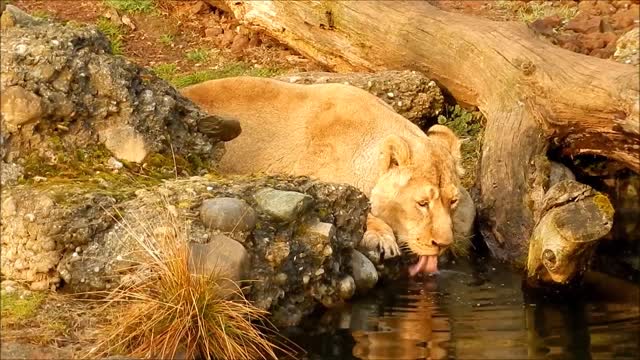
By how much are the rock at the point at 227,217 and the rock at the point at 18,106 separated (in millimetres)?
1441

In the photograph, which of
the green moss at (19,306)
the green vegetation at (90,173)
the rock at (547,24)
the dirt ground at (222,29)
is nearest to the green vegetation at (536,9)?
the dirt ground at (222,29)

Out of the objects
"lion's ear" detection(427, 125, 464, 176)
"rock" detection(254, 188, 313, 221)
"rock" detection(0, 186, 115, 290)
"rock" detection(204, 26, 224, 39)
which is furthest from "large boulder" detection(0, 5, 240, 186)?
"rock" detection(204, 26, 224, 39)

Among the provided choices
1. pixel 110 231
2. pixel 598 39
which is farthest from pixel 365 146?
pixel 598 39

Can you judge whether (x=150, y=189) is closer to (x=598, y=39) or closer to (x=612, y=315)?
(x=612, y=315)

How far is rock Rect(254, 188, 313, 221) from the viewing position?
755cm

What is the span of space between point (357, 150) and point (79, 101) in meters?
2.55

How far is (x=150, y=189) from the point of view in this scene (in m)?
7.48

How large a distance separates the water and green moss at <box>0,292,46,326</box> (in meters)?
1.65

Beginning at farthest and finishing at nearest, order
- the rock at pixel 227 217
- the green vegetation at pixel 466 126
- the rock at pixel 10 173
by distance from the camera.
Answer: the green vegetation at pixel 466 126
the rock at pixel 10 173
the rock at pixel 227 217

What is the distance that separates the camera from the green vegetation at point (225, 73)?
42.4 ft

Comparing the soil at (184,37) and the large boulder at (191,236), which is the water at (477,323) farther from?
the soil at (184,37)

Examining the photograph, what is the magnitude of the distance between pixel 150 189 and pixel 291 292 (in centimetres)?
120

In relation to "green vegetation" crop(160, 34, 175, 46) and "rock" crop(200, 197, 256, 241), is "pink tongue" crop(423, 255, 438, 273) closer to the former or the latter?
"rock" crop(200, 197, 256, 241)

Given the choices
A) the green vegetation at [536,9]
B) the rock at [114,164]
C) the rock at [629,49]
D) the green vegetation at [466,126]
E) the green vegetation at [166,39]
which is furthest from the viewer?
the green vegetation at [166,39]
